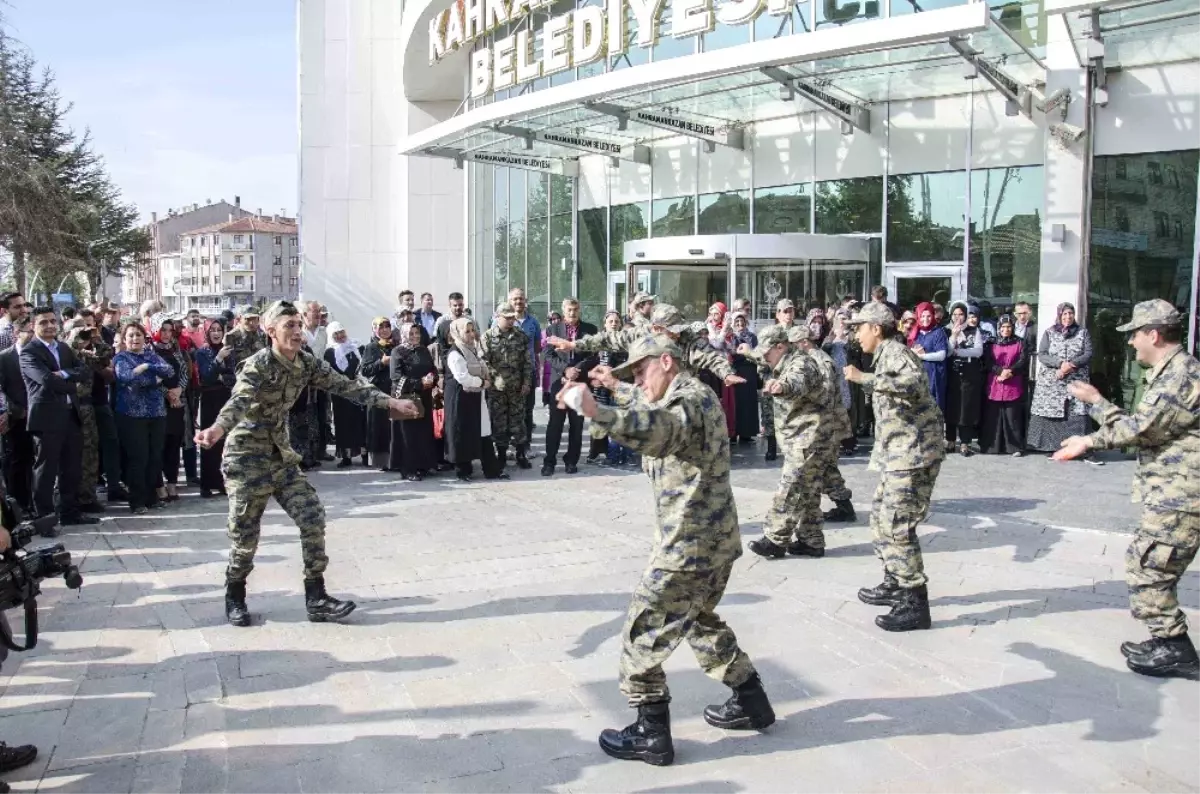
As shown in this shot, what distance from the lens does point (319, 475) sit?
11.2 meters

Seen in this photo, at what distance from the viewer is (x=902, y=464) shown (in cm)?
580

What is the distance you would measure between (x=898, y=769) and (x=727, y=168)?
14.6 metres

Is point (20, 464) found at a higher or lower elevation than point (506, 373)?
lower

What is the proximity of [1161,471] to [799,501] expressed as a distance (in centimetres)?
263

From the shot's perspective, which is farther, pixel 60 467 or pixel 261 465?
pixel 60 467

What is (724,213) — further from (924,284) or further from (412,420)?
(412,420)

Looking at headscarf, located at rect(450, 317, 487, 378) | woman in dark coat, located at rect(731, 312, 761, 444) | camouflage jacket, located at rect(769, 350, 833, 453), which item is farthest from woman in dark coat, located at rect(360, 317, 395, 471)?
camouflage jacket, located at rect(769, 350, 833, 453)

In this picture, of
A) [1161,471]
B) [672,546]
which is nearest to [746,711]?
[672,546]

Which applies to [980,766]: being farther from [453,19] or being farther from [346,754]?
[453,19]

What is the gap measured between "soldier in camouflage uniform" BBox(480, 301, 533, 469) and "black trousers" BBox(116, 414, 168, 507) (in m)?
3.41

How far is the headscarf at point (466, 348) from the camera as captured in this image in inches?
413

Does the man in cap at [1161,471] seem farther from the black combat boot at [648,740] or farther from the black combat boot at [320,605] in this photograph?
the black combat boot at [320,605]

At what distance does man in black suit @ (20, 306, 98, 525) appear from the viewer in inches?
328

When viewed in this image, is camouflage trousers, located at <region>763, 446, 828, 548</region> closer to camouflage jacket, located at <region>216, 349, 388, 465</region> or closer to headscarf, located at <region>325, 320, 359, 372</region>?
camouflage jacket, located at <region>216, 349, 388, 465</region>
